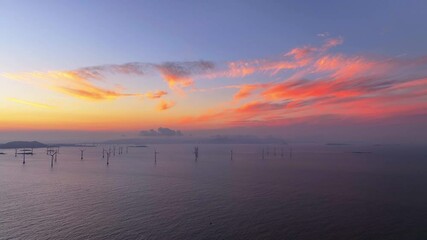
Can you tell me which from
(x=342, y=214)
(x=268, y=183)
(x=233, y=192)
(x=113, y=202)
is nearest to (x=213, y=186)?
(x=233, y=192)

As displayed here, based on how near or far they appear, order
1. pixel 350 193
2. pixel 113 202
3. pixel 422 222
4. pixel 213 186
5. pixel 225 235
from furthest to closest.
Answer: pixel 213 186 → pixel 350 193 → pixel 113 202 → pixel 422 222 → pixel 225 235

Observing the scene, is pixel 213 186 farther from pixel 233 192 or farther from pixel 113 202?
pixel 113 202

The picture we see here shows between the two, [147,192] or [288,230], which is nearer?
[288,230]

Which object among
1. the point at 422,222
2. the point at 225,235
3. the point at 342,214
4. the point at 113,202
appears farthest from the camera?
the point at 113,202

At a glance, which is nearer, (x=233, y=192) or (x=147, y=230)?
(x=147, y=230)

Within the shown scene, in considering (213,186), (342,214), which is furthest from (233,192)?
(342,214)

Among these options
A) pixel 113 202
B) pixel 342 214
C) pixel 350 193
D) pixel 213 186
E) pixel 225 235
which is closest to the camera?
pixel 225 235

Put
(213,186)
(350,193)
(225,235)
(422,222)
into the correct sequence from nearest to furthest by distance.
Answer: (225,235), (422,222), (350,193), (213,186)

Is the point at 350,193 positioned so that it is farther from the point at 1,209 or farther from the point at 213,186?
the point at 1,209
